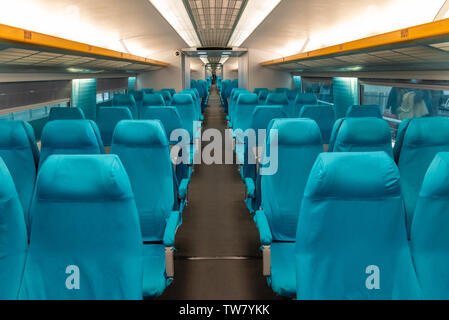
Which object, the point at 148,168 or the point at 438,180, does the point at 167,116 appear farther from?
the point at 438,180

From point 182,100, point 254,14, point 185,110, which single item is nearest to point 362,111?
point 185,110

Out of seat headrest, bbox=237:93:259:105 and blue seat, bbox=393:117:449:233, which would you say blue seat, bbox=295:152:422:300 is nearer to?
blue seat, bbox=393:117:449:233

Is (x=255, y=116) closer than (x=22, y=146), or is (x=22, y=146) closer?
(x=22, y=146)

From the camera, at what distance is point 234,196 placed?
5.96 metres

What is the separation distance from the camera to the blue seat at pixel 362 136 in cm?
312

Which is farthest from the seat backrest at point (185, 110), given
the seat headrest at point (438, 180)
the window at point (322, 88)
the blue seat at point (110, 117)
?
the seat headrest at point (438, 180)

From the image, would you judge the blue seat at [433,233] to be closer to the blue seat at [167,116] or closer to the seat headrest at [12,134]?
the seat headrest at [12,134]

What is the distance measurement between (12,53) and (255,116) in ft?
11.3

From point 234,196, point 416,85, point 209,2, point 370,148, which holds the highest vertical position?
point 209,2

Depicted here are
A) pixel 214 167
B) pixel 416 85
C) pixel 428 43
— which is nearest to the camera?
pixel 428 43

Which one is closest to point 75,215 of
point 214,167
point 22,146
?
point 22,146

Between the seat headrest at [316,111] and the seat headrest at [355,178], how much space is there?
4.57m

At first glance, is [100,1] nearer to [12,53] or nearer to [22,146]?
[12,53]

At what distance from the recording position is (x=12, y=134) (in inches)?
120
